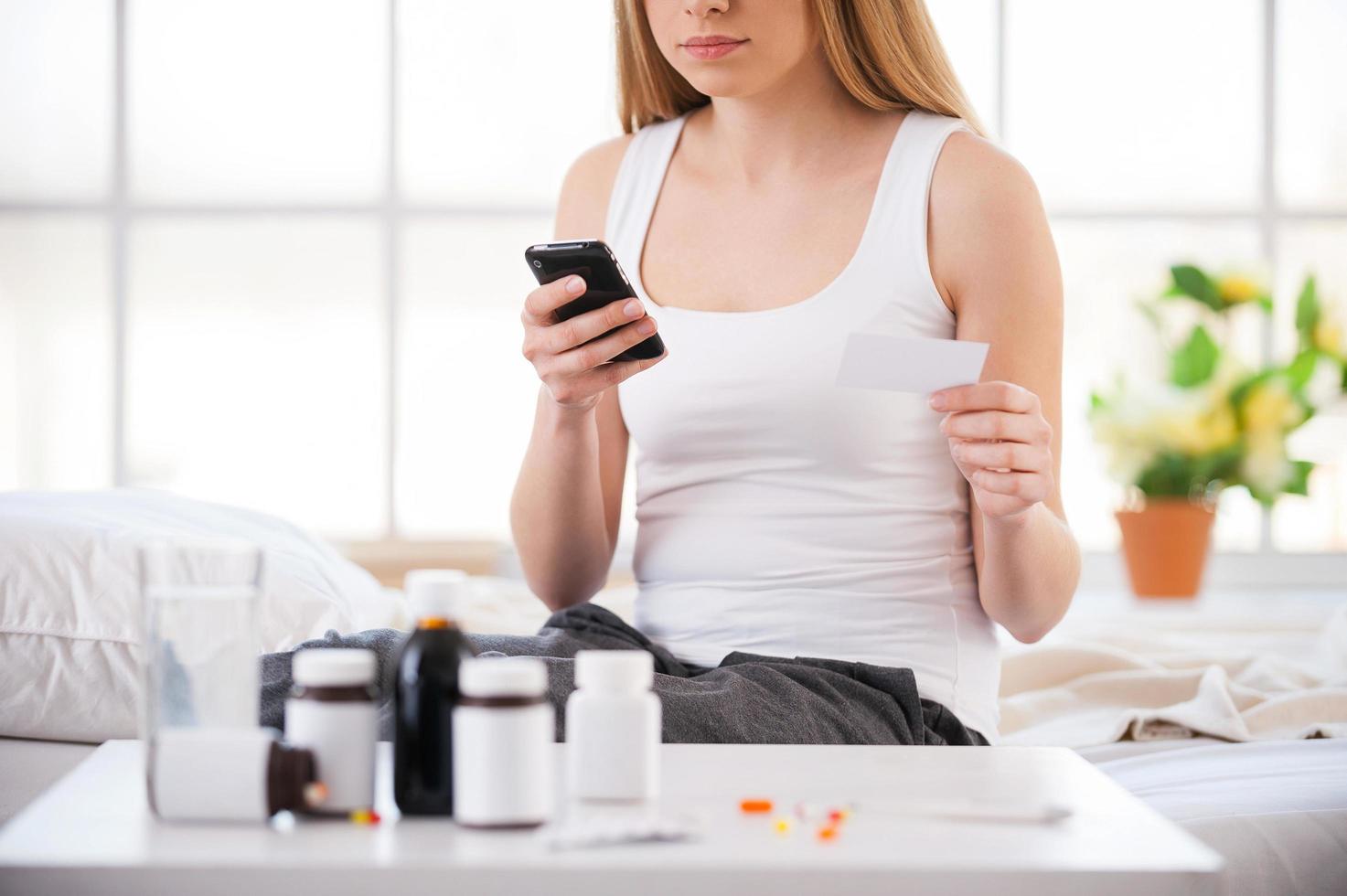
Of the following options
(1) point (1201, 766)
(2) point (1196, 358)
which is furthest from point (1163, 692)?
(2) point (1196, 358)

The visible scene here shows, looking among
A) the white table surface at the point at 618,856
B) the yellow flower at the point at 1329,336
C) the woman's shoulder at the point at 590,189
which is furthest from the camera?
the yellow flower at the point at 1329,336

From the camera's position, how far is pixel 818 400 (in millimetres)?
1399

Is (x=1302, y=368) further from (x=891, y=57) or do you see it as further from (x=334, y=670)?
(x=334, y=670)

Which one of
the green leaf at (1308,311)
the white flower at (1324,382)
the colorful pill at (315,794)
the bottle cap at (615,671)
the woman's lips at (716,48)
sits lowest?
the colorful pill at (315,794)

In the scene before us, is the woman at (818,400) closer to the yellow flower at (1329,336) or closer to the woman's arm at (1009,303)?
the woman's arm at (1009,303)

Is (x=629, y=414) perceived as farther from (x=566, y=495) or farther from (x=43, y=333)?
(x=43, y=333)

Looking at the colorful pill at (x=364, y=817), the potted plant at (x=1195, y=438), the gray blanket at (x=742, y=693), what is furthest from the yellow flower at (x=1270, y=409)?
the colorful pill at (x=364, y=817)

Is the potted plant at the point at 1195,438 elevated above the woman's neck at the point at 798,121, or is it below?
below

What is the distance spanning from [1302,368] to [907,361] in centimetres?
255

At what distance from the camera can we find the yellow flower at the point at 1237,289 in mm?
3297

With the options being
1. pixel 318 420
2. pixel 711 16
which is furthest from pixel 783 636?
pixel 318 420

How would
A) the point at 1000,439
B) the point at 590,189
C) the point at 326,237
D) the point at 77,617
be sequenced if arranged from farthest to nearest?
the point at 326,237
the point at 590,189
the point at 77,617
the point at 1000,439

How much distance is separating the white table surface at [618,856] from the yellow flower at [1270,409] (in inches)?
96.7

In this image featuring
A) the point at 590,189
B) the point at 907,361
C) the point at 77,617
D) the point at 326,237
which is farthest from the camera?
the point at 326,237
